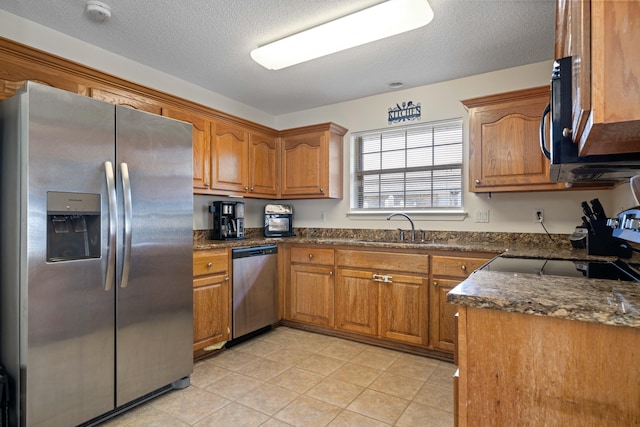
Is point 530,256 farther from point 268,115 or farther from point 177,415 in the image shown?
point 268,115

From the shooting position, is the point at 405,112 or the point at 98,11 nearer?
the point at 98,11

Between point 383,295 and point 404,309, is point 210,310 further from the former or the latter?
point 404,309

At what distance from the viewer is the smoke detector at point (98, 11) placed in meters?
2.16

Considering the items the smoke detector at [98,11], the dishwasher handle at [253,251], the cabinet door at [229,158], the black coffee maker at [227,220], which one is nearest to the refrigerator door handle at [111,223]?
the smoke detector at [98,11]

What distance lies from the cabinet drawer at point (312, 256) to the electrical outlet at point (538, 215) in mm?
1779

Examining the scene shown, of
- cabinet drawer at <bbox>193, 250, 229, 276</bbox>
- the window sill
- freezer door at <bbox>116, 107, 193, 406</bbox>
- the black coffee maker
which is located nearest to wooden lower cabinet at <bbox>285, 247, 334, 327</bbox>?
the black coffee maker

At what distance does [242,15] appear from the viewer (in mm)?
2287

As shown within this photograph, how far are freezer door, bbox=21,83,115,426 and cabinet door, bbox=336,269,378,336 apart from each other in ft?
6.23

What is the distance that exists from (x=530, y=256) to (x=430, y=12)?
152cm

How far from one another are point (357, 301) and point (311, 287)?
0.51 meters

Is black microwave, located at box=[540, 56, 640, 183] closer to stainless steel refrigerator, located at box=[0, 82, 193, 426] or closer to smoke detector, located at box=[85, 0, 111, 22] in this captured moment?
stainless steel refrigerator, located at box=[0, 82, 193, 426]

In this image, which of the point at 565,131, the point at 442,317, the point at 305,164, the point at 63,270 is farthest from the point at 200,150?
the point at 565,131

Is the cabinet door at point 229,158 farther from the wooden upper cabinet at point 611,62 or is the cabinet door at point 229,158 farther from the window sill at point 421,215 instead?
the wooden upper cabinet at point 611,62

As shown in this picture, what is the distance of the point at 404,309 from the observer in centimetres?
296
